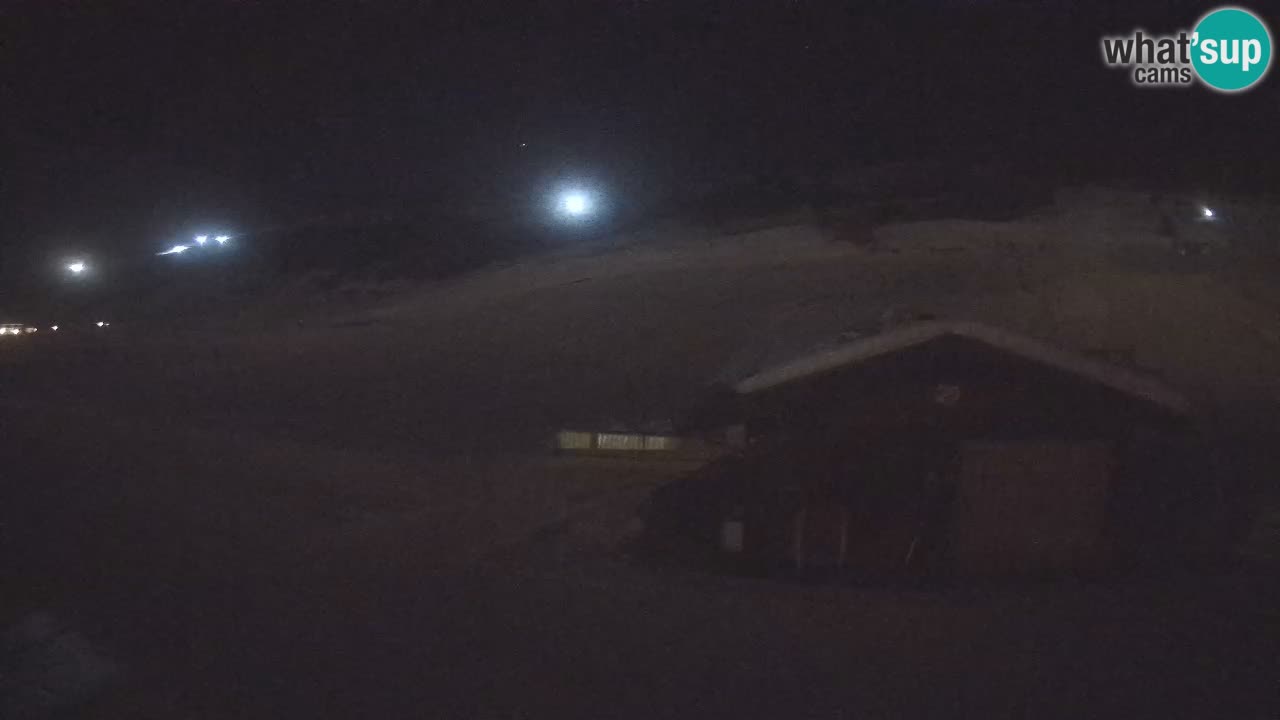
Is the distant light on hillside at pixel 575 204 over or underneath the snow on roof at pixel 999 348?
over

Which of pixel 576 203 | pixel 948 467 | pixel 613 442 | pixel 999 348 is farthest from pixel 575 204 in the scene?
pixel 948 467

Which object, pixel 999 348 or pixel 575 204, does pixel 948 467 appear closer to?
pixel 999 348

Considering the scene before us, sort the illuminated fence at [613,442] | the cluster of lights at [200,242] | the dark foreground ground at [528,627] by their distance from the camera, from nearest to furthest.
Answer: the dark foreground ground at [528,627] < the illuminated fence at [613,442] < the cluster of lights at [200,242]

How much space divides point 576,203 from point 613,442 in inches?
279

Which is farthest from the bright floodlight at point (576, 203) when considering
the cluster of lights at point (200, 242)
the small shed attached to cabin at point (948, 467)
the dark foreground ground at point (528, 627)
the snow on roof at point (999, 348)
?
the dark foreground ground at point (528, 627)

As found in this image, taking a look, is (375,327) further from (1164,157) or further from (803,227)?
(1164,157)

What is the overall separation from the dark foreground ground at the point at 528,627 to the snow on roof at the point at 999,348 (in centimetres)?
165

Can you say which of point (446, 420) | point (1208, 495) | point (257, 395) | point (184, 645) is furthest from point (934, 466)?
point (257, 395)

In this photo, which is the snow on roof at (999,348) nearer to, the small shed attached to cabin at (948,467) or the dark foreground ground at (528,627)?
the small shed attached to cabin at (948,467)

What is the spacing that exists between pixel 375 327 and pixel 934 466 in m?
7.20

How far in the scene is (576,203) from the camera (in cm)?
1521

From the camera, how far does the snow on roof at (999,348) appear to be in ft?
26.2

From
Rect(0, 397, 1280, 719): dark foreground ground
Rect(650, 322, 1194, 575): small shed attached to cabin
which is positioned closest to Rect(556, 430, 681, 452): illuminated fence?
Rect(650, 322, 1194, 575): small shed attached to cabin

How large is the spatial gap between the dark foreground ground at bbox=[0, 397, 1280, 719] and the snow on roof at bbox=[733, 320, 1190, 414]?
1651 mm
